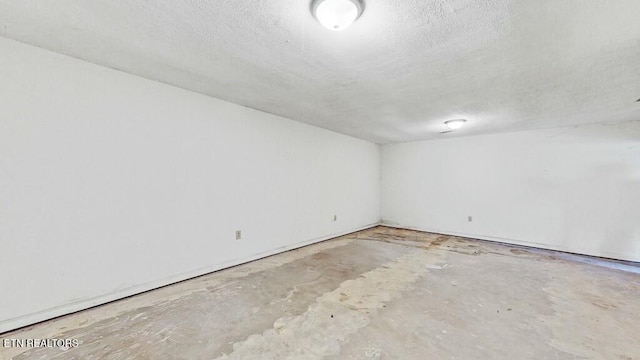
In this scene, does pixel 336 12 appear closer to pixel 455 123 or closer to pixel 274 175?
pixel 274 175

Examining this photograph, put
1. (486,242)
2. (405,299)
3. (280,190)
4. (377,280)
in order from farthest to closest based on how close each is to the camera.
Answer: (486,242) < (280,190) < (377,280) < (405,299)

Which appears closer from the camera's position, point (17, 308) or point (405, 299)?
point (17, 308)

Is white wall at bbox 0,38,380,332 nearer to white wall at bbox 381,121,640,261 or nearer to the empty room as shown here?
the empty room

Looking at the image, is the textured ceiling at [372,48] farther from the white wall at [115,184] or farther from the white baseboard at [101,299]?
the white baseboard at [101,299]

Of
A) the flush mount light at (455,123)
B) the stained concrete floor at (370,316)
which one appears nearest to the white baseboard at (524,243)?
the stained concrete floor at (370,316)

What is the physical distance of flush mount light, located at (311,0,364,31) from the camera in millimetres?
1378

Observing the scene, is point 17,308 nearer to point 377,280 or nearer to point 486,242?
point 377,280

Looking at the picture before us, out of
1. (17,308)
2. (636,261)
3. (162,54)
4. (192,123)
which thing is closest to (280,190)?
(192,123)

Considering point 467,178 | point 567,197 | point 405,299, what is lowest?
point 405,299

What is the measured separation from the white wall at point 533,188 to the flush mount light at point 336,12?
4700 millimetres

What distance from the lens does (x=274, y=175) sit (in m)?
3.82

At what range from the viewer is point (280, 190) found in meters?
3.90

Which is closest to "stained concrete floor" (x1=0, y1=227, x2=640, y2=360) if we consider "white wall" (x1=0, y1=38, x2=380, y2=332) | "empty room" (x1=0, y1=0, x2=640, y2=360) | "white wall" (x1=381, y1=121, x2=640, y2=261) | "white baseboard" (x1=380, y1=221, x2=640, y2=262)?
"empty room" (x1=0, y1=0, x2=640, y2=360)

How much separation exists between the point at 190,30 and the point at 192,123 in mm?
1408
